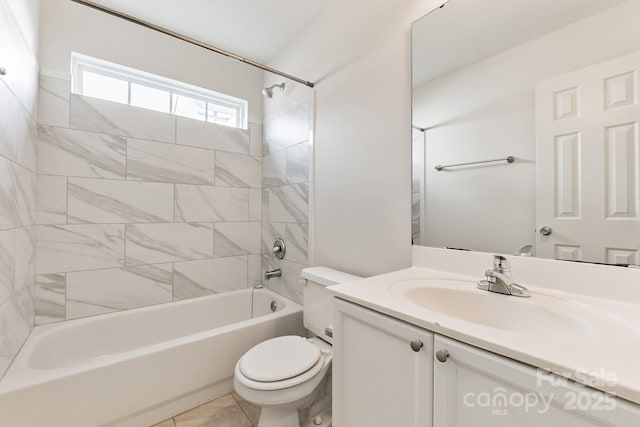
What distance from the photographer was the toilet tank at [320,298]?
4.79 feet

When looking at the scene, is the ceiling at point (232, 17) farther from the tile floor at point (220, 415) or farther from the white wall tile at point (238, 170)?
the tile floor at point (220, 415)

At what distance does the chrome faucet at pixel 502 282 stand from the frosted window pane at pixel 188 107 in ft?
7.54

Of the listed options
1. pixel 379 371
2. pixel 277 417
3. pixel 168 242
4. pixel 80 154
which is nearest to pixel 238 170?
pixel 168 242

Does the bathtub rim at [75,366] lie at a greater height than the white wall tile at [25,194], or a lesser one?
lesser

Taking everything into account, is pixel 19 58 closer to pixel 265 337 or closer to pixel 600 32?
pixel 265 337

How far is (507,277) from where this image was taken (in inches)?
35.1

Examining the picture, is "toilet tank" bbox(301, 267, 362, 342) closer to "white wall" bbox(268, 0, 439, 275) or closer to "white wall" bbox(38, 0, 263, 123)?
"white wall" bbox(268, 0, 439, 275)

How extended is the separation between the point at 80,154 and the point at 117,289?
0.95m

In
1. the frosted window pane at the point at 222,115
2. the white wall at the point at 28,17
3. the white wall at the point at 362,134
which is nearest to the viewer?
the white wall at the point at 28,17

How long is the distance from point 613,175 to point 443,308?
659 millimetres

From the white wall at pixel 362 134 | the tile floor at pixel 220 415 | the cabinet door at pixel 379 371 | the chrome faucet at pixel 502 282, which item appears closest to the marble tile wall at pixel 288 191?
the white wall at pixel 362 134

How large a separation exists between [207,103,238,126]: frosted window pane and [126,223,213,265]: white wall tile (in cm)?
94

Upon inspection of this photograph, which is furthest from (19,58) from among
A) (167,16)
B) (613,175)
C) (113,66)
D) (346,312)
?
(613,175)

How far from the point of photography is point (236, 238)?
7.72 feet
